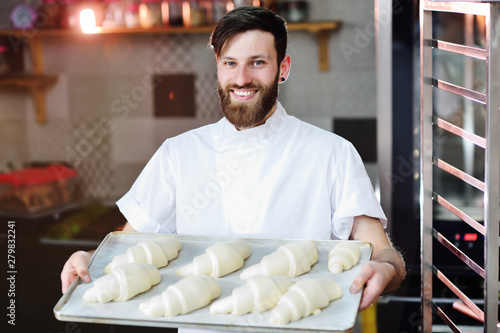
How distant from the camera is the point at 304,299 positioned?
1.24m

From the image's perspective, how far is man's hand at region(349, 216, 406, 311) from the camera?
1.33 meters

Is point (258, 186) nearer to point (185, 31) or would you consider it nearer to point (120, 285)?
point (120, 285)

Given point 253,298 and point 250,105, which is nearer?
point 253,298

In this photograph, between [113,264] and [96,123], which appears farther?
[96,123]

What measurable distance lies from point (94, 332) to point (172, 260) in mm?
1734

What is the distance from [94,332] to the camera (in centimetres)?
309

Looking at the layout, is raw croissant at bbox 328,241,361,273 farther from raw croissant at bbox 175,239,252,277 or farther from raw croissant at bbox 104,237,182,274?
raw croissant at bbox 104,237,182,274

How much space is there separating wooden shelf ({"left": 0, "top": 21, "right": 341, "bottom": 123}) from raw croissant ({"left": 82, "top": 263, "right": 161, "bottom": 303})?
205 centimetres

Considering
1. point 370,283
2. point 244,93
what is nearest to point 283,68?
point 244,93

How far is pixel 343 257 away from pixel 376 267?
0.35ft

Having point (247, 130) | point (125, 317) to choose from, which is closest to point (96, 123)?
point (247, 130)

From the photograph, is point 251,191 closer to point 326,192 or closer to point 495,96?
point 326,192

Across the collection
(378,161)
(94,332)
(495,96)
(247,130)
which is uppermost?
(495,96)

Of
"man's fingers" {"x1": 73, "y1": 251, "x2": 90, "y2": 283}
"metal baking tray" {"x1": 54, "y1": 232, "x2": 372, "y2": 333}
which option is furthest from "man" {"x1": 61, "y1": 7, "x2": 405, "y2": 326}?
"man's fingers" {"x1": 73, "y1": 251, "x2": 90, "y2": 283}
